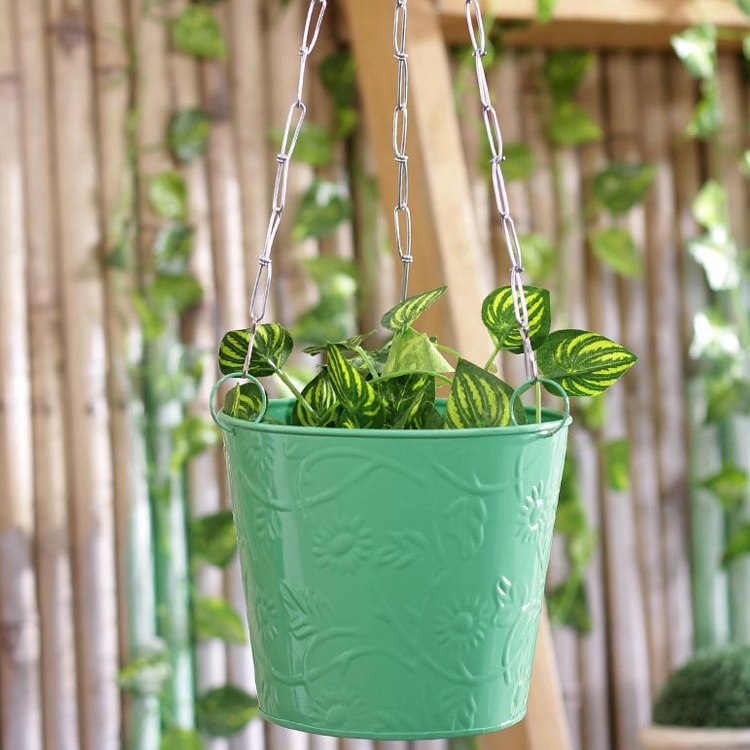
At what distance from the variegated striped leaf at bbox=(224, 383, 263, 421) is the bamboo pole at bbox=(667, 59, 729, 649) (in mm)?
1265

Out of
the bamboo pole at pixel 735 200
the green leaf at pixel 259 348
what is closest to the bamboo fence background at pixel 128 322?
the bamboo pole at pixel 735 200

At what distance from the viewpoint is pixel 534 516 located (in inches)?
27.9

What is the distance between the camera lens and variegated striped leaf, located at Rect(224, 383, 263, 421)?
29.4 inches

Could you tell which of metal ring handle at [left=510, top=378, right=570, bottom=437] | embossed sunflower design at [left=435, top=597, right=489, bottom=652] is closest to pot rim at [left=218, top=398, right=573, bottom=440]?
metal ring handle at [left=510, top=378, right=570, bottom=437]

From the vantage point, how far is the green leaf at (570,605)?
1.79 meters

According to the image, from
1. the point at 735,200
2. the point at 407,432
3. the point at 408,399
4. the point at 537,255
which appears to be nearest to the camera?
the point at 407,432

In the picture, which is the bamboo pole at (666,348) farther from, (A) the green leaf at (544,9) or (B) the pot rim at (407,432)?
(B) the pot rim at (407,432)

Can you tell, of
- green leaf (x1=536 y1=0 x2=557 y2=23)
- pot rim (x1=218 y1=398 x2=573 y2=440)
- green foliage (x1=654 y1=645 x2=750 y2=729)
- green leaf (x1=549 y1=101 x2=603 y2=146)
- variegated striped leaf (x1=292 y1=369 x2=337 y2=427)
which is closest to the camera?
pot rim (x1=218 y1=398 x2=573 y2=440)

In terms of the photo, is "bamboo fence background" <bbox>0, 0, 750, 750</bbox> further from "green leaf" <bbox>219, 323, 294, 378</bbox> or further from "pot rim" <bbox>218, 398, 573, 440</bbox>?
"pot rim" <bbox>218, 398, 573, 440</bbox>

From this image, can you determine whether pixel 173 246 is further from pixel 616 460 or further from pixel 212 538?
pixel 616 460

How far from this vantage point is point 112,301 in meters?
1.61

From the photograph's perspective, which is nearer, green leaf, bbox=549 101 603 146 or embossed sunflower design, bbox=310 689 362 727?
embossed sunflower design, bbox=310 689 362 727

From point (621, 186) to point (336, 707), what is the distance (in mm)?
1300

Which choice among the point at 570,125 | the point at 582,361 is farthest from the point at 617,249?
the point at 582,361
